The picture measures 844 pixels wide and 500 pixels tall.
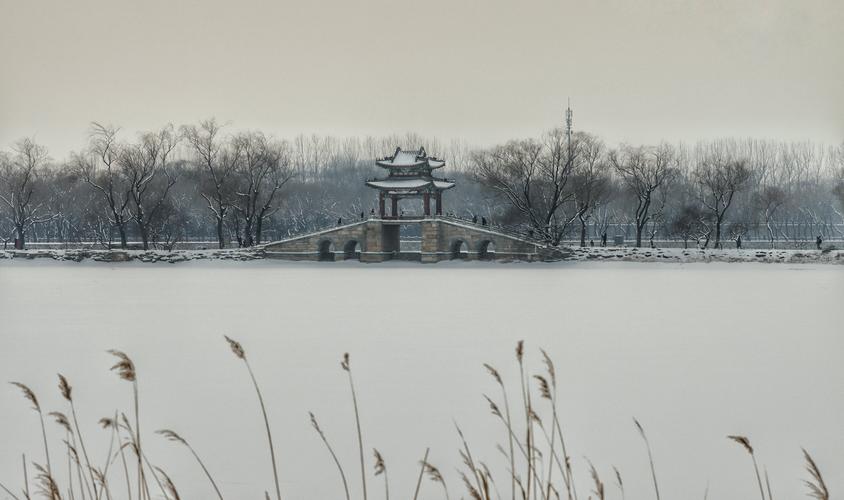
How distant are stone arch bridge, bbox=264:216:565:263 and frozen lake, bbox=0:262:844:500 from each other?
61.6 feet

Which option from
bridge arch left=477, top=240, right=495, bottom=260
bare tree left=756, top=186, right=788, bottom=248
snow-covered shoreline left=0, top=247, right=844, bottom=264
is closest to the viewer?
snow-covered shoreline left=0, top=247, right=844, bottom=264

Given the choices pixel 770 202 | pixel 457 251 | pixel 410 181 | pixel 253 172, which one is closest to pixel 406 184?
pixel 410 181

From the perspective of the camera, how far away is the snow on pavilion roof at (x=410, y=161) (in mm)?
43500

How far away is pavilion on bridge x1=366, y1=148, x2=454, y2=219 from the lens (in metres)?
43.3

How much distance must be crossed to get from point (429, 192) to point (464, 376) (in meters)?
34.3

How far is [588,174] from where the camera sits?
1753 inches

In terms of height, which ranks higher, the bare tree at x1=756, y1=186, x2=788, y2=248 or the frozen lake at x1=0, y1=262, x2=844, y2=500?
the bare tree at x1=756, y1=186, x2=788, y2=248

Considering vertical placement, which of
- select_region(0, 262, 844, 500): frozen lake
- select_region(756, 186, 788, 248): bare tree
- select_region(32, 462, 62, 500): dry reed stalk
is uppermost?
select_region(756, 186, 788, 248): bare tree

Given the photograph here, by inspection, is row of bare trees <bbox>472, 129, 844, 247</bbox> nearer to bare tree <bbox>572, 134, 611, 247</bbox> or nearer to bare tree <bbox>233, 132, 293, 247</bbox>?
bare tree <bbox>572, 134, 611, 247</bbox>

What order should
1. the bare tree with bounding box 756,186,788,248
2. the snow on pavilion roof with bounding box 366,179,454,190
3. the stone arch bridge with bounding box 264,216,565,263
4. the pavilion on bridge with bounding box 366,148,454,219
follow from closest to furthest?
the stone arch bridge with bounding box 264,216,565,263 < the snow on pavilion roof with bounding box 366,179,454,190 < the pavilion on bridge with bounding box 366,148,454,219 < the bare tree with bounding box 756,186,788,248

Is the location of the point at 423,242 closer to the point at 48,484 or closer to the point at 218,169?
the point at 218,169

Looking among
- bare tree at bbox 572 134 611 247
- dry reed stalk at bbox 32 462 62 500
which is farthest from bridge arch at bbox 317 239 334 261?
dry reed stalk at bbox 32 462 62 500

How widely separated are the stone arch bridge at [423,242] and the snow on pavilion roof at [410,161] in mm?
2942

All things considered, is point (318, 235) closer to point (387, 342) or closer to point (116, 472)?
point (387, 342)
